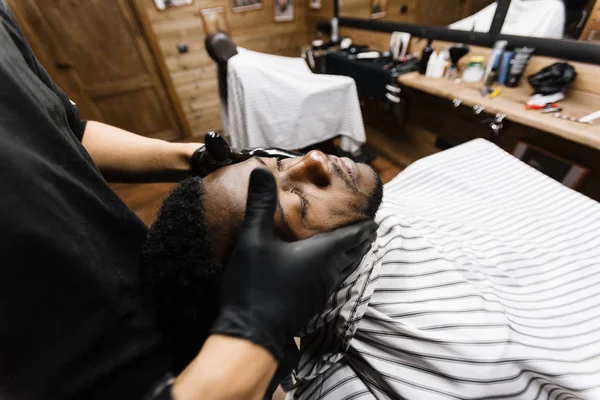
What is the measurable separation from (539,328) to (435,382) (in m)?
0.41

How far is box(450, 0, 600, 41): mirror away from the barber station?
0.02 meters

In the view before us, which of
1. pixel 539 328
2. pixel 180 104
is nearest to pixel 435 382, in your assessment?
pixel 539 328

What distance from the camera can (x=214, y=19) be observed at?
3.38m

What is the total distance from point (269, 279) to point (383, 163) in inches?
116

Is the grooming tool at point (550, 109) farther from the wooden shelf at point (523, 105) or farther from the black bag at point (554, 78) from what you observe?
the black bag at point (554, 78)

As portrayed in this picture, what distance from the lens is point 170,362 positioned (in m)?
0.66

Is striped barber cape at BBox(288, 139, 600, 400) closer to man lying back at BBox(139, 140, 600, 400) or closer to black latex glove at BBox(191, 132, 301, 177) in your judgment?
man lying back at BBox(139, 140, 600, 400)

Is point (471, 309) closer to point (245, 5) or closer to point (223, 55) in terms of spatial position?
point (223, 55)

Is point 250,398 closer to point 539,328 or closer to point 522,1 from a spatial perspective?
point 539,328

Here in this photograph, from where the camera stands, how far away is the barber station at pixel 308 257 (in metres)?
0.51

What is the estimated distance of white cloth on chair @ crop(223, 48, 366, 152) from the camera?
216cm

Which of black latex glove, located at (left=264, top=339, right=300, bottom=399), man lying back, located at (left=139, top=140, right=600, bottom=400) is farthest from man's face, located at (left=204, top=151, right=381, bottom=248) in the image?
black latex glove, located at (left=264, top=339, right=300, bottom=399)

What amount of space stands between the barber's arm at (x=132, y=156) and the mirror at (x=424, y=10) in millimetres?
2708

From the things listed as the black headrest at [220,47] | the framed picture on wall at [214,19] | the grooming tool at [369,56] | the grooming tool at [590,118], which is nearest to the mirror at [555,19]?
the grooming tool at [590,118]
